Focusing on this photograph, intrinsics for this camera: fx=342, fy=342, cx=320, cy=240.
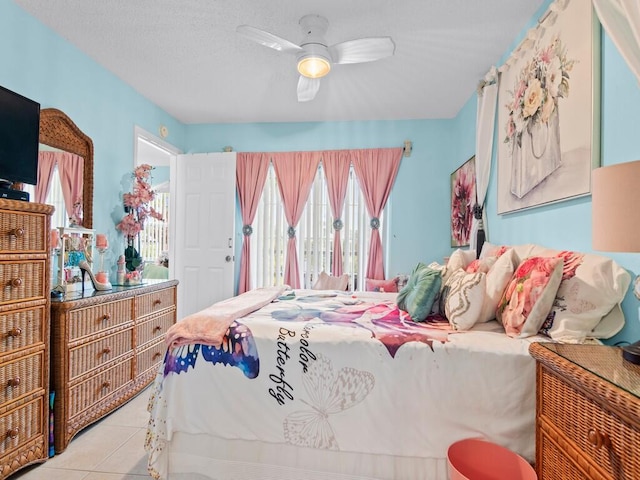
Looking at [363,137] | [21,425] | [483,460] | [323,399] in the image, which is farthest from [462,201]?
[21,425]

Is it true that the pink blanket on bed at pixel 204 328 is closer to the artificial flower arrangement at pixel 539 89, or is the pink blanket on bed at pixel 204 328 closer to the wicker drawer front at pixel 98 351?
the wicker drawer front at pixel 98 351

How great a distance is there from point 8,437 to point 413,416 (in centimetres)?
188

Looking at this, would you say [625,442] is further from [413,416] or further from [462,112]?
[462,112]

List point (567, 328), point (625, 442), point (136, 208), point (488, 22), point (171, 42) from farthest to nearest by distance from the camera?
point (136, 208) → point (171, 42) → point (488, 22) → point (567, 328) → point (625, 442)

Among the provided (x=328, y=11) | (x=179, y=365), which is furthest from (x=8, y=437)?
(x=328, y=11)

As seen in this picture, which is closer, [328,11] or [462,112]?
[328,11]

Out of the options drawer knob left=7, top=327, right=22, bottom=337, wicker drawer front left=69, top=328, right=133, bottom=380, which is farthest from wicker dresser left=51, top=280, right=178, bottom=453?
drawer knob left=7, top=327, right=22, bottom=337

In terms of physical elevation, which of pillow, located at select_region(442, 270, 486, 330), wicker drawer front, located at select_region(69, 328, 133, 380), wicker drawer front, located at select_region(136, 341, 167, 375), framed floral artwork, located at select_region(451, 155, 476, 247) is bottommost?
wicker drawer front, located at select_region(136, 341, 167, 375)

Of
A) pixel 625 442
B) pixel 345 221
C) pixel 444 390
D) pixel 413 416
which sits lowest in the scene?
pixel 413 416

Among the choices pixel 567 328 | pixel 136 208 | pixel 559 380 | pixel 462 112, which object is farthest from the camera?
pixel 462 112

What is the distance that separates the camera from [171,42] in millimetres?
2516

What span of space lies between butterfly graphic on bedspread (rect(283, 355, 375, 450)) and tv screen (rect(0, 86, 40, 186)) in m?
1.94

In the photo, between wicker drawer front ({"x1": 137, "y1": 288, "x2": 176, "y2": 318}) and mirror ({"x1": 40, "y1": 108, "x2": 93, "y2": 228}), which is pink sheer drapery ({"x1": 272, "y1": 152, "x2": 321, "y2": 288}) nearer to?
wicker drawer front ({"x1": 137, "y1": 288, "x2": 176, "y2": 318})

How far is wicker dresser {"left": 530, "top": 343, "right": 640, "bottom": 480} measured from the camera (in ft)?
2.71
